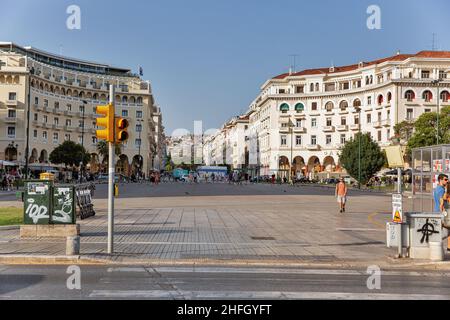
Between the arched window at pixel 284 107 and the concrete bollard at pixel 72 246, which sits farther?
the arched window at pixel 284 107

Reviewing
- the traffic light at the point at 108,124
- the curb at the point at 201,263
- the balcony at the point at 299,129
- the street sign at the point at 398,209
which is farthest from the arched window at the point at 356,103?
the traffic light at the point at 108,124

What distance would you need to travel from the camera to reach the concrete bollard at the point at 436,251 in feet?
37.1

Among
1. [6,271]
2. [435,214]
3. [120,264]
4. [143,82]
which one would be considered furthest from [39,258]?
[143,82]

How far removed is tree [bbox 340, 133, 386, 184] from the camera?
2741 inches

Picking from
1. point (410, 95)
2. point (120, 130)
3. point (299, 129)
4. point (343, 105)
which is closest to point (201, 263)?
point (120, 130)

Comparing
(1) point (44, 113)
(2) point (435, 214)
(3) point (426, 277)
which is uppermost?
(1) point (44, 113)

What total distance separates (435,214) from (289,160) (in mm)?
87183

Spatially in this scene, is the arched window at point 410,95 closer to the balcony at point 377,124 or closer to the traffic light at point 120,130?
the balcony at point 377,124

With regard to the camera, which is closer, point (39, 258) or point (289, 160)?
point (39, 258)

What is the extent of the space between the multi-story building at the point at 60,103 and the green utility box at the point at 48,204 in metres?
58.8

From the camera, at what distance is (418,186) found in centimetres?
1820
